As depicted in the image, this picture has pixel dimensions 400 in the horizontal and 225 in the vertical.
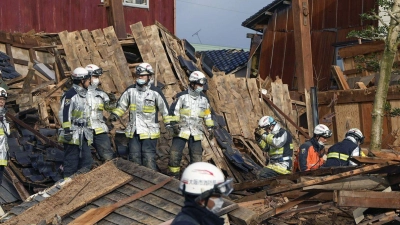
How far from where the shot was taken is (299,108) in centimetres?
1758

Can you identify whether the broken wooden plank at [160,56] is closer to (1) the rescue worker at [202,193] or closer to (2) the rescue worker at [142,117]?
(2) the rescue worker at [142,117]

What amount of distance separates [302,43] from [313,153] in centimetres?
722

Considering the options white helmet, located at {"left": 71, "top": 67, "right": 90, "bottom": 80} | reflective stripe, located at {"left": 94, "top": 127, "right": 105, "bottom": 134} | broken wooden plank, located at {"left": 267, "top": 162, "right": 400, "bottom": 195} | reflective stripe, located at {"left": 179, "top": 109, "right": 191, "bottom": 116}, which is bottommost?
broken wooden plank, located at {"left": 267, "top": 162, "right": 400, "bottom": 195}

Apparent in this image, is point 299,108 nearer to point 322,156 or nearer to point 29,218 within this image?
point 322,156

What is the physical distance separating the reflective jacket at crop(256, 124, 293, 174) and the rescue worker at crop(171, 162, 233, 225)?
22.8 feet

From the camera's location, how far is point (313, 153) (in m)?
12.0

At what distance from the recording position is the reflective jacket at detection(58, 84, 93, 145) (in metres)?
11.1

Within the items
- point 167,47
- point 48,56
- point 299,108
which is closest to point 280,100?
point 299,108

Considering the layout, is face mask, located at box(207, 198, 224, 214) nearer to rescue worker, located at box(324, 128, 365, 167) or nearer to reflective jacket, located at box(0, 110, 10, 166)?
reflective jacket, located at box(0, 110, 10, 166)

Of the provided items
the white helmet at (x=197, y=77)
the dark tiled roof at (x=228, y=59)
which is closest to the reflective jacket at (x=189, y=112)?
the white helmet at (x=197, y=77)

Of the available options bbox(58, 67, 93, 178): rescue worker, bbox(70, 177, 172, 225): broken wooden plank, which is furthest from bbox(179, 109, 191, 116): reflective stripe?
bbox(70, 177, 172, 225): broken wooden plank

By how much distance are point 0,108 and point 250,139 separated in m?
6.23

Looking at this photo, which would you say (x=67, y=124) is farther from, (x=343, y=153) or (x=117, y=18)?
(x=117, y=18)

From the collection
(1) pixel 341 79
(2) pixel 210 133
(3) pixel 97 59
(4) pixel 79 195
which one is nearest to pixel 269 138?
(2) pixel 210 133
